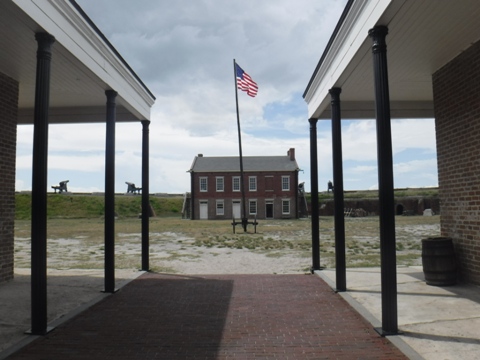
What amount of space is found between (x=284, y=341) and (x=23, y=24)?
489 centimetres

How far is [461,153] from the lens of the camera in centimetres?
800

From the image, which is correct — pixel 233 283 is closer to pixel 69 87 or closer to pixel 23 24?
pixel 69 87

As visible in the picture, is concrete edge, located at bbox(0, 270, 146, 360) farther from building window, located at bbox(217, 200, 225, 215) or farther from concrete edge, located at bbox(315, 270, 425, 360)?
building window, located at bbox(217, 200, 225, 215)

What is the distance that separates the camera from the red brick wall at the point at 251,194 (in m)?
46.6

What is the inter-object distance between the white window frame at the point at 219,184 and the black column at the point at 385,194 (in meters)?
41.7

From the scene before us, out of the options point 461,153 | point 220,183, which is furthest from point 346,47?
point 220,183

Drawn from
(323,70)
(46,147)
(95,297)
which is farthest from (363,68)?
(95,297)

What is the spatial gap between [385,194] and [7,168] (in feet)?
23.1

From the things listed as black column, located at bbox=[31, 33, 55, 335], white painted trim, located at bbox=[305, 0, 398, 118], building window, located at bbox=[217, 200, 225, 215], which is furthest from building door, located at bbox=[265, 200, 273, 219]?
black column, located at bbox=[31, 33, 55, 335]

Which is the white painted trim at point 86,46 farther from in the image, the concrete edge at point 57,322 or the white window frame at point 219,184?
the white window frame at point 219,184

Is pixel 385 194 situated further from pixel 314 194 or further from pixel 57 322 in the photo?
pixel 314 194

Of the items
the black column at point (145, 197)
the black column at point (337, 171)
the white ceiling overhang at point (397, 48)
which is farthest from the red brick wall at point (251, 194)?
the black column at point (337, 171)

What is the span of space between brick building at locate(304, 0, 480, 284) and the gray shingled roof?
122ft

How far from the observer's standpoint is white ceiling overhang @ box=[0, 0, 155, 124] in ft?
17.2
